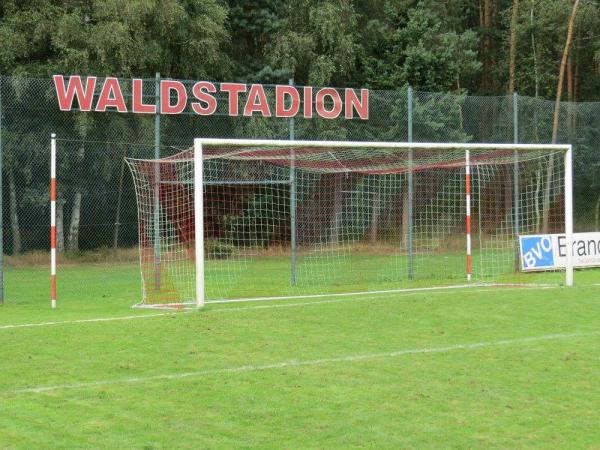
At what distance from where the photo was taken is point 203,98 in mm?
19953

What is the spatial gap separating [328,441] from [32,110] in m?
18.6

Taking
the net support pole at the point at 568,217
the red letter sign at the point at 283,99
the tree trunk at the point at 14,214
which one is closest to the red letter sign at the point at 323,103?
the red letter sign at the point at 283,99

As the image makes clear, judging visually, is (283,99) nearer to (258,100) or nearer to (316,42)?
(258,100)

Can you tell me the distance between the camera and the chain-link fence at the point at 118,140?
2322cm

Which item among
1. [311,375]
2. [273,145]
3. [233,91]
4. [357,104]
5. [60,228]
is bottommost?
[311,375]

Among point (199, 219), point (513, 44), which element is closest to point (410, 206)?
point (199, 219)

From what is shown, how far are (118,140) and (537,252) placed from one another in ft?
39.1

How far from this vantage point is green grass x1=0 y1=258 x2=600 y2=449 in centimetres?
770

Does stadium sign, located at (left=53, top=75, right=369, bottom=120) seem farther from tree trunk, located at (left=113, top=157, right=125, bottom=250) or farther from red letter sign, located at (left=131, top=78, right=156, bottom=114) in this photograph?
tree trunk, located at (left=113, top=157, right=125, bottom=250)

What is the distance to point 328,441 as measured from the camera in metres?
7.47

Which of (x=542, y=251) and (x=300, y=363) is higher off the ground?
(x=542, y=251)

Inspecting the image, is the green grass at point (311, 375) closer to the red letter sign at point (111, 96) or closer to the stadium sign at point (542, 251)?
the red letter sign at point (111, 96)

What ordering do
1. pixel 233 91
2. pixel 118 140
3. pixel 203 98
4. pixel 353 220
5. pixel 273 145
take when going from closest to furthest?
1. pixel 273 145
2. pixel 203 98
3. pixel 233 91
4. pixel 353 220
5. pixel 118 140

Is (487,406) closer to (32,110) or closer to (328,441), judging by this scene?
(328,441)
